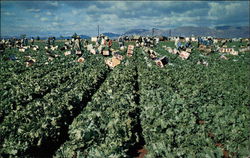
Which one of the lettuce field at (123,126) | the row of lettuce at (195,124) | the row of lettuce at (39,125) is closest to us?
the row of lettuce at (195,124)

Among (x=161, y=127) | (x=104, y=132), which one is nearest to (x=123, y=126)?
(x=104, y=132)

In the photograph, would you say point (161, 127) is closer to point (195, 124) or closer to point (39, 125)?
point (195, 124)

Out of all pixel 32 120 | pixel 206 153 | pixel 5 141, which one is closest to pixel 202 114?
pixel 206 153

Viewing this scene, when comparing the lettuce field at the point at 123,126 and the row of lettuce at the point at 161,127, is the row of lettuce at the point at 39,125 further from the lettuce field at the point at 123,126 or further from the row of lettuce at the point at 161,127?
the row of lettuce at the point at 161,127

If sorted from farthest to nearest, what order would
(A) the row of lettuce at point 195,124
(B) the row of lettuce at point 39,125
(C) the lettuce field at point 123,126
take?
(B) the row of lettuce at point 39,125
(C) the lettuce field at point 123,126
(A) the row of lettuce at point 195,124

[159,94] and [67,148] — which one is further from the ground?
[159,94]

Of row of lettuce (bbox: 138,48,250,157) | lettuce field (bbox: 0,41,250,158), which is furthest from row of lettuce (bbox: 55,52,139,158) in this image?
row of lettuce (bbox: 138,48,250,157)

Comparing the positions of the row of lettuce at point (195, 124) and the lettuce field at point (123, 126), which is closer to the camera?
the row of lettuce at point (195, 124)

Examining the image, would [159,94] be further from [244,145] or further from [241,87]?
[241,87]

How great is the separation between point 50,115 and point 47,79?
810 cm

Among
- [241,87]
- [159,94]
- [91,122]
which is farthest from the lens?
[241,87]

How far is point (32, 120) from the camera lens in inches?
349

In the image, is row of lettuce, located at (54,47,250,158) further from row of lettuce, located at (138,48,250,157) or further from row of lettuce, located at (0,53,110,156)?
row of lettuce, located at (0,53,110,156)

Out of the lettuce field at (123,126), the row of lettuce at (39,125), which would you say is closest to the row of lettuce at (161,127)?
the lettuce field at (123,126)
